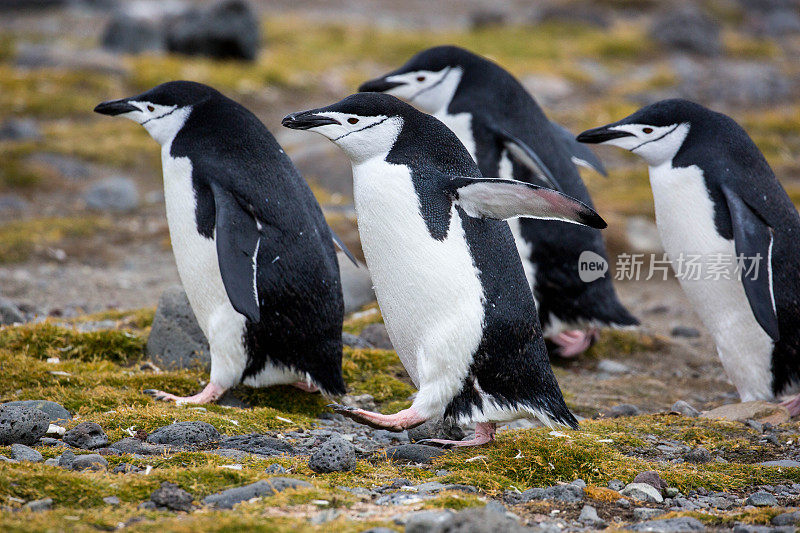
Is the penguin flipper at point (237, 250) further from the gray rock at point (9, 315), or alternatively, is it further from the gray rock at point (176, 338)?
the gray rock at point (9, 315)

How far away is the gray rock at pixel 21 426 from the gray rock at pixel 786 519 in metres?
2.60

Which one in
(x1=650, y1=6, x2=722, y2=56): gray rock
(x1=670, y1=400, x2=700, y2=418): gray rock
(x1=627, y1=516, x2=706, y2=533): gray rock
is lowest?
(x1=670, y1=400, x2=700, y2=418): gray rock

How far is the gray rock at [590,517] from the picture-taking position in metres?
2.84

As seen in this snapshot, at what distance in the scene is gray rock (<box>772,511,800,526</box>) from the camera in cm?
280

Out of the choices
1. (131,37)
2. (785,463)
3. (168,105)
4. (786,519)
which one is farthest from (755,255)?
(131,37)

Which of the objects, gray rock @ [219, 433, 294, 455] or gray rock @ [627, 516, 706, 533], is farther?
gray rock @ [219, 433, 294, 455]

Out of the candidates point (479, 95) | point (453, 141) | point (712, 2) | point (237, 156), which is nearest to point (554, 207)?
point (453, 141)

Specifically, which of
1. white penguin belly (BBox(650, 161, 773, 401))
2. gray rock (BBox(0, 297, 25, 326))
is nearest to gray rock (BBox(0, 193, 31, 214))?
gray rock (BBox(0, 297, 25, 326))

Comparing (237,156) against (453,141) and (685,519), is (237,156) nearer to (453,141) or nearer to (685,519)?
(453,141)

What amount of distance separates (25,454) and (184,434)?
1.88 feet

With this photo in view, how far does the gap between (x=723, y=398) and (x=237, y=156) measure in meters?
3.09

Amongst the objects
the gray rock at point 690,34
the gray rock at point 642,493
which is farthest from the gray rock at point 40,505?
the gray rock at point 690,34

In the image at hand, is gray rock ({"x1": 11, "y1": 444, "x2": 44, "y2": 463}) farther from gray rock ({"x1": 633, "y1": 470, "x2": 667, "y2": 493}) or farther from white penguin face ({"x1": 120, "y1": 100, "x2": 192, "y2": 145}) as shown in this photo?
gray rock ({"x1": 633, "y1": 470, "x2": 667, "y2": 493})

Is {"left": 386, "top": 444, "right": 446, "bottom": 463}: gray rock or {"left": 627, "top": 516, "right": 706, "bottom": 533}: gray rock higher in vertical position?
{"left": 627, "top": 516, "right": 706, "bottom": 533}: gray rock
